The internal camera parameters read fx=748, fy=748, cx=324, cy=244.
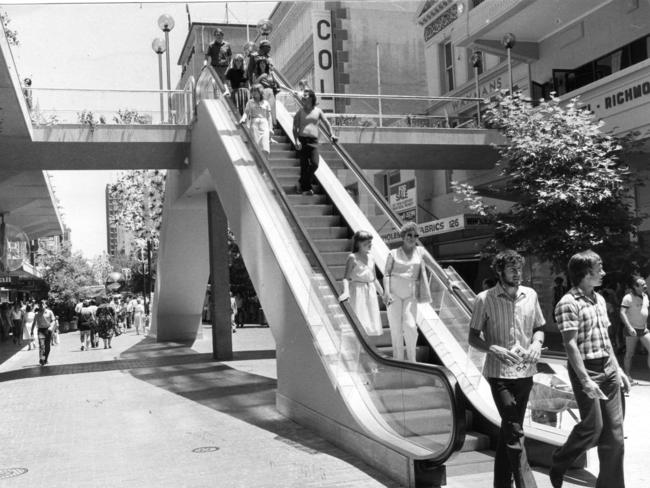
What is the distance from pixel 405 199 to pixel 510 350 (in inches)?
936

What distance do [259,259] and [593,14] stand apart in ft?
45.6

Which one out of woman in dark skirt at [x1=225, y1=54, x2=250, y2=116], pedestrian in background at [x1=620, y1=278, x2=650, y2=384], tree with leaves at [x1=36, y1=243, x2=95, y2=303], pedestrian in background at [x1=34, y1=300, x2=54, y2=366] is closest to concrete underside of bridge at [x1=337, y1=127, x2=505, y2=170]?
woman in dark skirt at [x1=225, y1=54, x2=250, y2=116]

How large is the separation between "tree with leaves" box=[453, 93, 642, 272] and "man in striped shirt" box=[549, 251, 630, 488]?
8.14 metres

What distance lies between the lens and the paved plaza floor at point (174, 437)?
22.2 feet

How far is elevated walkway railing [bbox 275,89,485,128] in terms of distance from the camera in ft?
59.1

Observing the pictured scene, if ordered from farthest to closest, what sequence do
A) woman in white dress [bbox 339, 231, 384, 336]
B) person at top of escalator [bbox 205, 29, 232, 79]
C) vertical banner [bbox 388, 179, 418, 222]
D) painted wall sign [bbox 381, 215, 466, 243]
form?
1. vertical banner [bbox 388, 179, 418, 222]
2. painted wall sign [bbox 381, 215, 466, 243]
3. person at top of escalator [bbox 205, 29, 232, 79]
4. woman in white dress [bbox 339, 231, 384, 336]

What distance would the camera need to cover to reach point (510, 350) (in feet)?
17.6

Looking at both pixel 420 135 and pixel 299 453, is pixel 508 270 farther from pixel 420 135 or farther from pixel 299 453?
pixel 420 135

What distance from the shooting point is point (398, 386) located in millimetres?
6812

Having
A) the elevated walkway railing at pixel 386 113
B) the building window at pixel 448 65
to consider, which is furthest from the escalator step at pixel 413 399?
the building window at pixel 448 65

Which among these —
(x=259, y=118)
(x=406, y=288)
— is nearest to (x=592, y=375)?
(x=406, y=288)

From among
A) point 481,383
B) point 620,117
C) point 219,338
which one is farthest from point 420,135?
point 481,383

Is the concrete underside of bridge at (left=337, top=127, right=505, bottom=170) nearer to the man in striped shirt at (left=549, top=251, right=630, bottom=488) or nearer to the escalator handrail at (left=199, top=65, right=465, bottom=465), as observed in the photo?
the escalator handrail at (left=199, top=65, right=465, bottom=465)

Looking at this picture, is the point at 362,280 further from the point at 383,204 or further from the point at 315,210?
the point at 315,210
